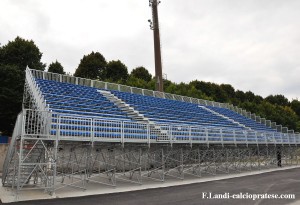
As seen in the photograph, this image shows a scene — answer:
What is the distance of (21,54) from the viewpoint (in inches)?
1412

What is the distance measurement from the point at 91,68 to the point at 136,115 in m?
33.2

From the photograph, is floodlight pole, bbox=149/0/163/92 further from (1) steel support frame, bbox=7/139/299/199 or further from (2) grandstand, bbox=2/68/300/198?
(1) steel support frame, bbox=7/139/299/199

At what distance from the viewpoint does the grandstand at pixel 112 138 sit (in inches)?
505

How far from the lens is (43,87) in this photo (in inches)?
733

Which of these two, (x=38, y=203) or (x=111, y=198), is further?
(x=111, y=198)

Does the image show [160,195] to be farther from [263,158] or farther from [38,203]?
[263,158]

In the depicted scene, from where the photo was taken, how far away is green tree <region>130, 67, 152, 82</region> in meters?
55.3

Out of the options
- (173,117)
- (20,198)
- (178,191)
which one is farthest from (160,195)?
(173,117)

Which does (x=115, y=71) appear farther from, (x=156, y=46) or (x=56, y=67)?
(x=156, y=46)

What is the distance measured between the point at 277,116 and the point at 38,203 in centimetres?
5595

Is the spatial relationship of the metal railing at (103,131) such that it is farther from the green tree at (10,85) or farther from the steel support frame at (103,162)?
the green tree at (10,85)

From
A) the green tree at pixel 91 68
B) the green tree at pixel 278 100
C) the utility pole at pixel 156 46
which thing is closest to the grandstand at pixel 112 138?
the utility pole at pixel 156 46

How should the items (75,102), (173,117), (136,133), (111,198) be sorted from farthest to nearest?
1. (173,117)
2. (75,102)
3. (136,133)
4. (111,198)

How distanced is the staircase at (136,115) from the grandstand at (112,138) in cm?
7
